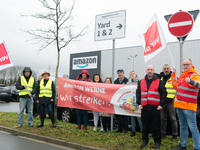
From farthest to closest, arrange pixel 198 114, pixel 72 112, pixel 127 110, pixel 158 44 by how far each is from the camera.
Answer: pixel 72 112
pixel 127 110
pixel 198 114
pixel 158 44

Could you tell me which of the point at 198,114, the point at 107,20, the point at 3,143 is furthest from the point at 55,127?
the point at 198,114

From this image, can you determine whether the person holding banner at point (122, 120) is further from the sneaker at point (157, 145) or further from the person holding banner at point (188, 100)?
the person holding banner at point (188, 100)

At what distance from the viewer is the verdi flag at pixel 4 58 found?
7.59 meters

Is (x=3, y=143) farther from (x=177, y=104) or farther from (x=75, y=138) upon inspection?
(x=177, y=104)

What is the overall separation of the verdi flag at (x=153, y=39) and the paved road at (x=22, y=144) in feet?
10.5

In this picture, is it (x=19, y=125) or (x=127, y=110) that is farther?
(x=19, y=125)

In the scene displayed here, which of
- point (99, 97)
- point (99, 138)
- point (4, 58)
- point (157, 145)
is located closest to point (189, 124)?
point (157, 145)

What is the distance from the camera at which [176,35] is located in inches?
183

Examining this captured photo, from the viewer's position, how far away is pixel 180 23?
4.57 metres

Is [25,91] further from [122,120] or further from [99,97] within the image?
[122,120]

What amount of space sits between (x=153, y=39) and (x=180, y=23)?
2.58ft

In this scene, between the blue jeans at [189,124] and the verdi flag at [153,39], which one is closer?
the blue jeans at [189,124]

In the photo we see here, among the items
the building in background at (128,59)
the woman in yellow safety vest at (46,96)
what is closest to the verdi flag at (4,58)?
the woman in yellow safety vest at (46,96)

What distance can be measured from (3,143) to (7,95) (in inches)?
591
